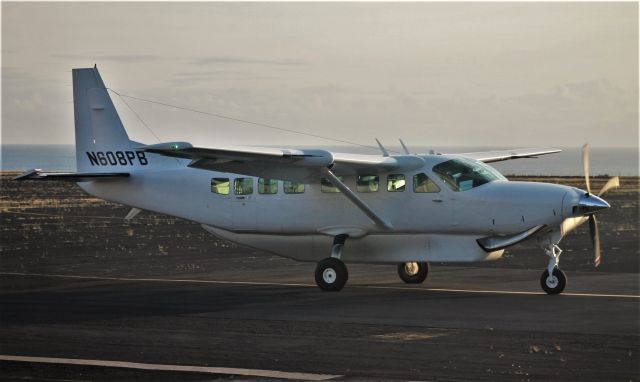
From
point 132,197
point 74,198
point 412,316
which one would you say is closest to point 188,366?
point 412,316

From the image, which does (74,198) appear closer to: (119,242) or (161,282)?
(119,242)

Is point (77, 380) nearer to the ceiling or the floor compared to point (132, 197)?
nearer to the floor

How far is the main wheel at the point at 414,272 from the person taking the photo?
71.0 ft

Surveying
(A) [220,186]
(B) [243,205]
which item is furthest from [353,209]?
(A) [220,186]

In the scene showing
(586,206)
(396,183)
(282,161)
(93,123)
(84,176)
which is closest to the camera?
(586,206)

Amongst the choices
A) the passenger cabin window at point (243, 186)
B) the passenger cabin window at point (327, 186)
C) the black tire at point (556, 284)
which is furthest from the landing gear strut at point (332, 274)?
the black tire at point (556, 284)

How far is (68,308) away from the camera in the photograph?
58.8ft

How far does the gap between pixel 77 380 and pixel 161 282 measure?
10.3 m

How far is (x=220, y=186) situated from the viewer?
22.2 metres

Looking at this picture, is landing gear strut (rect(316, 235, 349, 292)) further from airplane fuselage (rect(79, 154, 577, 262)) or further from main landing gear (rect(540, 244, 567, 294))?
main landing gear (rect(540, 244, 567, 294))

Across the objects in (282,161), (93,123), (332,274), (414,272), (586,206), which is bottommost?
(414,272)

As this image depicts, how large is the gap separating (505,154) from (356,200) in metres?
5.79

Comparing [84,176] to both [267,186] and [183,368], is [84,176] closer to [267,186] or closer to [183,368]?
[267,186]

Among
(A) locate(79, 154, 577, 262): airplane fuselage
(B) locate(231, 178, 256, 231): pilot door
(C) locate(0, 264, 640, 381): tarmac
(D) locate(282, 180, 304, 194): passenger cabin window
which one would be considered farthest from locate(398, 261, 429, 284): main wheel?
(B) locate(231, 178, 256, 231): pilot door
